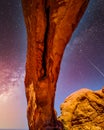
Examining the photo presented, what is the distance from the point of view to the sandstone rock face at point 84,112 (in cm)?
868

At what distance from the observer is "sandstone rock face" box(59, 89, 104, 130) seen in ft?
28.5

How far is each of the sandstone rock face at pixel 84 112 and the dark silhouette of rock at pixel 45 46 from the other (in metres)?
3.35

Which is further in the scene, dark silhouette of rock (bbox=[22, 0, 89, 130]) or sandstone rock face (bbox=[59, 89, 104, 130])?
sandstone rock face (bbox=[59, 89, 104, 130])

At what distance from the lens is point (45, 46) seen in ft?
15.0

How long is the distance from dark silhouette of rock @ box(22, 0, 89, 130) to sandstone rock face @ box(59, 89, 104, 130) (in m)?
3.35

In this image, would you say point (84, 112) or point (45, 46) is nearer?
point (45, 46)

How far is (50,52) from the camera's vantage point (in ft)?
14.9

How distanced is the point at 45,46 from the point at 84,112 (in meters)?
5.53

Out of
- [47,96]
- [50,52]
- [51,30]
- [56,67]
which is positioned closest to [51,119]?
[47,96]

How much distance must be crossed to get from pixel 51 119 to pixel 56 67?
5.15 feet

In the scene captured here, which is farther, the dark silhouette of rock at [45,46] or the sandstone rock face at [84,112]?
the sandstone rock face at [84,112]

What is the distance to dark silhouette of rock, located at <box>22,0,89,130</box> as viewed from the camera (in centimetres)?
390

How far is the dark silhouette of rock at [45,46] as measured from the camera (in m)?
3.90

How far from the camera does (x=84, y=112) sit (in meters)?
9.12
